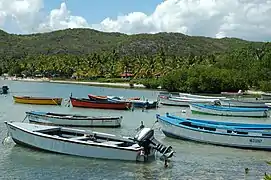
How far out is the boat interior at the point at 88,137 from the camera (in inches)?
1093

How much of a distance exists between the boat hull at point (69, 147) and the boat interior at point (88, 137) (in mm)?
781

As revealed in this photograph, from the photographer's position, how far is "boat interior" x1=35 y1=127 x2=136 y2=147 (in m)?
27.8

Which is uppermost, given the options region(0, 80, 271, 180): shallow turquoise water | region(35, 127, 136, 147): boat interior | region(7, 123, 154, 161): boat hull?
region(35, 127, 136, 147): boat interior

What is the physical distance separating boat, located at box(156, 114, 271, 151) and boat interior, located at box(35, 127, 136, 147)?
7.21m

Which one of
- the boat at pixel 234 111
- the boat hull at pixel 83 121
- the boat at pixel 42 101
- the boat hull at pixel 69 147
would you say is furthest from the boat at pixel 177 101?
the boat hull at pixel 69 147

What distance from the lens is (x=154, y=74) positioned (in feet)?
507

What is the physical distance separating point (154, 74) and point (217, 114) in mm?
96150

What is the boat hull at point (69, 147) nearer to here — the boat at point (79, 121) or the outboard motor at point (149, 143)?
the outboard motor at point (149, 143)

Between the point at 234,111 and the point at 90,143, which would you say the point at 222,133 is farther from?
the point at 234,111

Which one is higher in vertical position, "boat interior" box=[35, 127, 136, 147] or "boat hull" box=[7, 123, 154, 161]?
"boat interior" box=[35, 127, 136, 147]

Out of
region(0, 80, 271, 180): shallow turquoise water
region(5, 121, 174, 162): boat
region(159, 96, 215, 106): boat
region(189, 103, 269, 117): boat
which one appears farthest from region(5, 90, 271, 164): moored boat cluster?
region(159, 96, 215, 106): boat

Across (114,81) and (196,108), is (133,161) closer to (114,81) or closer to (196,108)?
(196,108)

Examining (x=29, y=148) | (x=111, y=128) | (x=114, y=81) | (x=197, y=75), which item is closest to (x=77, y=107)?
(x=111, y=128)

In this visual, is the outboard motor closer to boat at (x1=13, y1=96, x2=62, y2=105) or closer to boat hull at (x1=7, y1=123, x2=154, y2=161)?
boat hull at (x1=7, y1=123, x2=154, y2=161)
